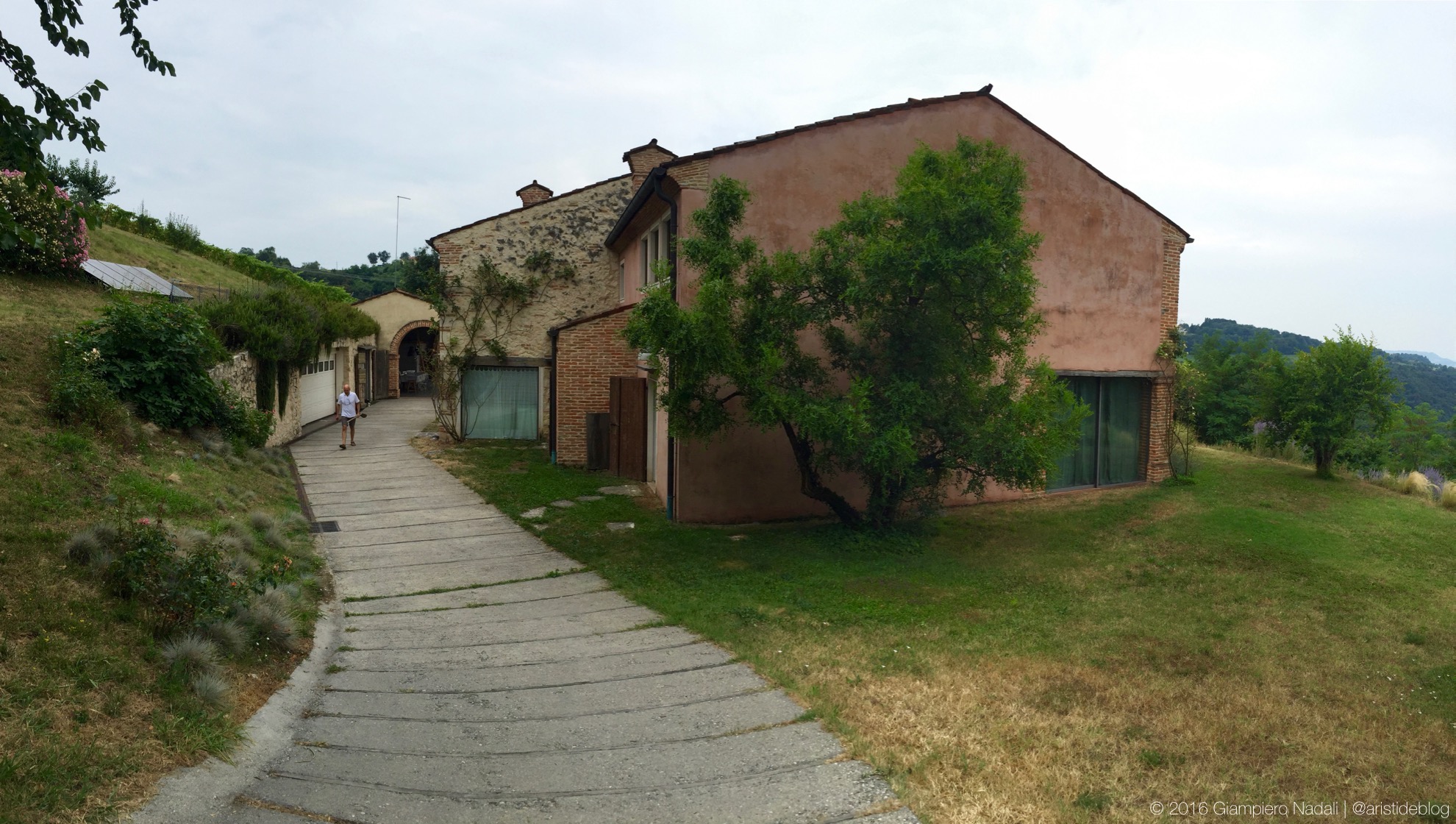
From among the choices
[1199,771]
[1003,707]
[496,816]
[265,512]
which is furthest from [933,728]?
[265,512]

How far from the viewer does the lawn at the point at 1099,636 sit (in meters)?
4.95

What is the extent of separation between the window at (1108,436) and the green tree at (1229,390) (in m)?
9.99

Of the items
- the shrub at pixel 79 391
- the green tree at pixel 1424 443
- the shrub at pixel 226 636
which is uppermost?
the shrub at pixel 79 391

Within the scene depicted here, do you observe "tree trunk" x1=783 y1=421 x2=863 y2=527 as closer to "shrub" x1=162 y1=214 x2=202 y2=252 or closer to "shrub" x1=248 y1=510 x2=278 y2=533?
"shrub" x1=248 y1=510 x2=278 y2=533

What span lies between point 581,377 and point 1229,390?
20.3 metres

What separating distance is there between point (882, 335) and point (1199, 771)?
6.46 metres

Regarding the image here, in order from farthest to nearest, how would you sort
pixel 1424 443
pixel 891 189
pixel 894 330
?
pixel 1424 443 < pixel 891 189 < pixel 894 330

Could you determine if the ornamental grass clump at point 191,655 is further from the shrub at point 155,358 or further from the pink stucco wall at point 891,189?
the shrub at point 155,358

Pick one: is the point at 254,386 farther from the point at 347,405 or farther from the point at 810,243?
the point at 810,243

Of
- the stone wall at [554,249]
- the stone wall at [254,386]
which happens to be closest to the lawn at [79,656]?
the stone wall at [254,386]

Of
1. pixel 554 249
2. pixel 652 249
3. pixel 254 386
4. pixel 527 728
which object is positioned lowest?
pixel 527 728

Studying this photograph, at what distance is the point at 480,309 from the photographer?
20172 millimetres

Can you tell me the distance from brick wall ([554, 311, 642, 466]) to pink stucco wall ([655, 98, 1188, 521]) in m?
3.93

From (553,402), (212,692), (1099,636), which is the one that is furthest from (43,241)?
(1099,636)
